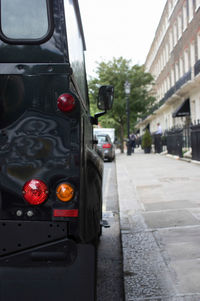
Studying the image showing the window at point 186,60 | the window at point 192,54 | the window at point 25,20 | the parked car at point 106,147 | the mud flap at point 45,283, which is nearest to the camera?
the mud flap at point 45,283

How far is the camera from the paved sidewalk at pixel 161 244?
3.21 meters

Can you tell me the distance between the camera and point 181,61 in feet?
109

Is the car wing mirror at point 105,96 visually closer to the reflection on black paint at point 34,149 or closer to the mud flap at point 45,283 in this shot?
the reflection on black paint at point 34,149

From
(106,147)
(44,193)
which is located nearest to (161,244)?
(44,193)

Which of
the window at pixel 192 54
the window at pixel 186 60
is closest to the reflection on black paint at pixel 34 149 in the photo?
the window at pixel 192 54

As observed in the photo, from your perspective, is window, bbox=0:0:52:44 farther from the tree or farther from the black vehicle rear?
the tree

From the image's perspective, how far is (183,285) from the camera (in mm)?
3203

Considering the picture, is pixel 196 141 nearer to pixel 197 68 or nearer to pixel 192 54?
pixel 197 68

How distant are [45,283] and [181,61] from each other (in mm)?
33076

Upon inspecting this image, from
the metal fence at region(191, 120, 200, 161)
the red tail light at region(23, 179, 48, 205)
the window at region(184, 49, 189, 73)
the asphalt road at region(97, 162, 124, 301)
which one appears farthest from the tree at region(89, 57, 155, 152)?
the red tail light at region(23, 179, 48, 205)

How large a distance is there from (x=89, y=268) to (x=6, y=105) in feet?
3.61

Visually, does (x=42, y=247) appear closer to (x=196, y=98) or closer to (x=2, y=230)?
(x=2, y=230)

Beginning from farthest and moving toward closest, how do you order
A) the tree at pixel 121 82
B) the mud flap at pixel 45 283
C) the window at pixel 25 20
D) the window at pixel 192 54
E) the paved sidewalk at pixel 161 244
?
the tree at pixel 121 82 < the window at pixel 192 54 < the paved sidewalk at pixel 161 244 < the window at pixel 25 20 < the mud flap at pixel 45 283

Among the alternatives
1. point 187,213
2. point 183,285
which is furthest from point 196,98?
point 183,285
